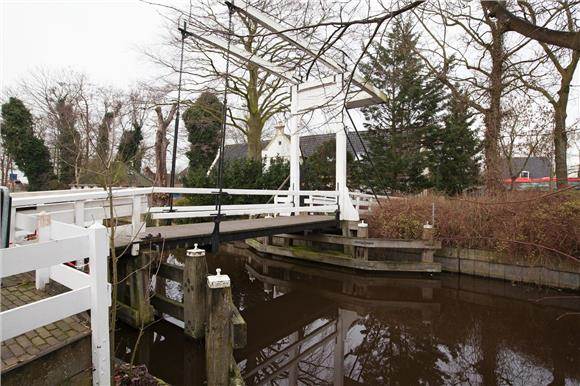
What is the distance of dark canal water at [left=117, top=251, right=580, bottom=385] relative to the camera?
403cm

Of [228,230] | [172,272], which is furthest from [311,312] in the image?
[172,272]


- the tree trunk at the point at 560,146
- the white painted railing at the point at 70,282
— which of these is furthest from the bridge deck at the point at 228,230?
the tree trunk at the point at 560,146

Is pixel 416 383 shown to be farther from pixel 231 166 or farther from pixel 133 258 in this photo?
pixel 231 166

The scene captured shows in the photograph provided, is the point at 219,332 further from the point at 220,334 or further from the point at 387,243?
the point at 387,243

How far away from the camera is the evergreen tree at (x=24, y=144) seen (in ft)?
65.8

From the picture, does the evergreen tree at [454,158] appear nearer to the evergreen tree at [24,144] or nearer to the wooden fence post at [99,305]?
the wooden fence post at [99,305]

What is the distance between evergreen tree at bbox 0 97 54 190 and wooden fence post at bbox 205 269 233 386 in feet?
72.1

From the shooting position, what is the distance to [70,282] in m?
2.67

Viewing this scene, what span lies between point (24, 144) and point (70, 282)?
74.4 ft

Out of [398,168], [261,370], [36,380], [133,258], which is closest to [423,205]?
[398,168]

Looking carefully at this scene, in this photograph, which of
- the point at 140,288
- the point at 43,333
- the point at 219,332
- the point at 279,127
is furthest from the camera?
the point at 279,127

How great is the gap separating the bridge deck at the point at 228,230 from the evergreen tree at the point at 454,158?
7.32 meters

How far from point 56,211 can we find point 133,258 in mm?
1130

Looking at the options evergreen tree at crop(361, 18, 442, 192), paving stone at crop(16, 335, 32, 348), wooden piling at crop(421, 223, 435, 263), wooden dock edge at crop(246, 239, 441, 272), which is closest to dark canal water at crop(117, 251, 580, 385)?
wooden dock edge at crop(246, 239, 441, 272)
